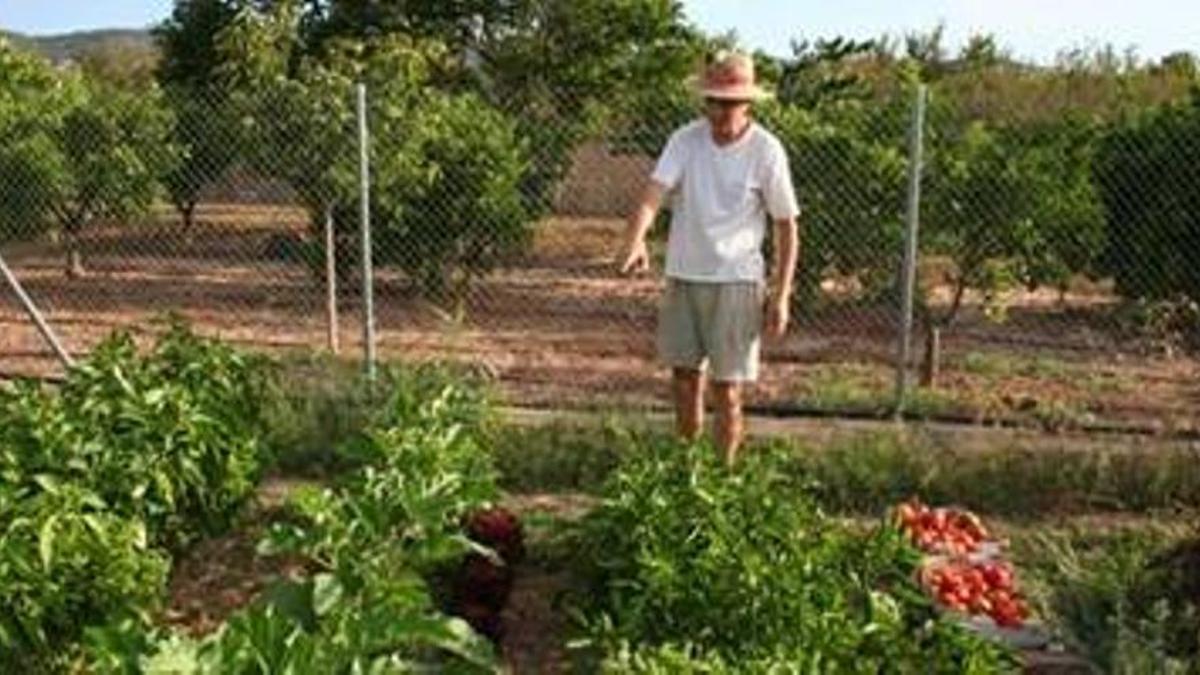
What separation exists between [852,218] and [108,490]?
25.4ft

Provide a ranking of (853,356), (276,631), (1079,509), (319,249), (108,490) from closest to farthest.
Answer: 1. (276,631)
2. (108,490)
3. (1079,509)
4. (853,356)
5. (319,249)

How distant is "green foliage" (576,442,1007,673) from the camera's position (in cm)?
→ 410

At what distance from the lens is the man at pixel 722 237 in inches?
254

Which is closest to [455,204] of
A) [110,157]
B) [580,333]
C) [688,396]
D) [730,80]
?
[580,333]

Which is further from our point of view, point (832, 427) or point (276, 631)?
point (832, 427)

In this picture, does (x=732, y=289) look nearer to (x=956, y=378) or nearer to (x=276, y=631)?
(x=276, y=631)

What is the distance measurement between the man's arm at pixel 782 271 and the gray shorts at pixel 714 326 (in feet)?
0.32

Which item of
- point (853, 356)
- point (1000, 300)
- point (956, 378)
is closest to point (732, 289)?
point (956, 378)

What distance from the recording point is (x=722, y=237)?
Result: 6.56 metres

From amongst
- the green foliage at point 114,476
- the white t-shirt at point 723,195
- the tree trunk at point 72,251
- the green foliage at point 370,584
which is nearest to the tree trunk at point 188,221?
the tree trunk at point 72,251

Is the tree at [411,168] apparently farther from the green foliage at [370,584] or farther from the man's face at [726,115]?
the green foliage at [370,584]

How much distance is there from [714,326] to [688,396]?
1.19ft

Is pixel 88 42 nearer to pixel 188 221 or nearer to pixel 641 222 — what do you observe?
pixel 188 221

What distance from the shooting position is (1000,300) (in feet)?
42.6
